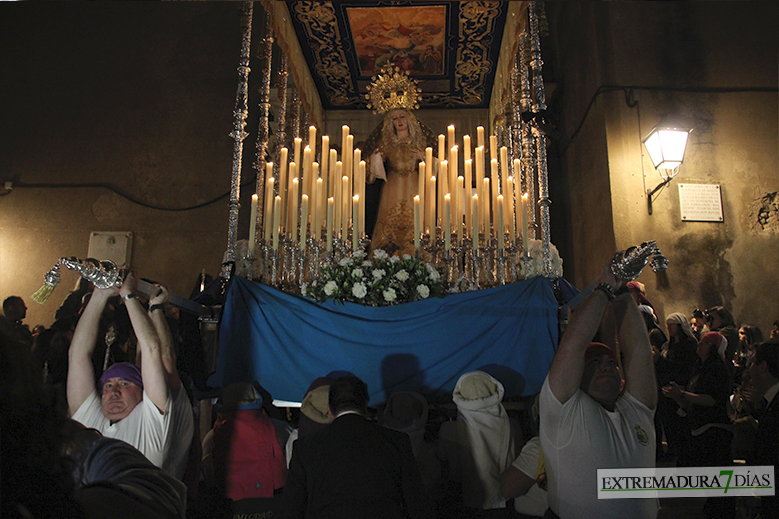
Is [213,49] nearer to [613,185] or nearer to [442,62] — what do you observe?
[442,62]

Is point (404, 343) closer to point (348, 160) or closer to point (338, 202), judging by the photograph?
point (338, 202)

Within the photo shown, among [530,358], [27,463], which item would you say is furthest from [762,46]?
[27,463]

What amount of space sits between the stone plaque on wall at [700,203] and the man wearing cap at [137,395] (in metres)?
5.31

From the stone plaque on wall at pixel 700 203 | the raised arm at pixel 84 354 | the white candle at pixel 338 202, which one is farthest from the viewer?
the stone plaque on wall at pixel 700 203

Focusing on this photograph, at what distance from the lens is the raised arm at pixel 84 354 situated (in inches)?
98.1

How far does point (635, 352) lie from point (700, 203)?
4.07m

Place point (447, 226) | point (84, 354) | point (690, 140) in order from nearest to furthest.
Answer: point (84, 354), point (447, 226), point (690, 140)

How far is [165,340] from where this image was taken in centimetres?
264

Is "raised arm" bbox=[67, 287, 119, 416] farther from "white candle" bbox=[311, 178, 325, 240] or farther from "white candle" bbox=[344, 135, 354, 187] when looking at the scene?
"white candle" bbox=[344, 135, 354, 187]

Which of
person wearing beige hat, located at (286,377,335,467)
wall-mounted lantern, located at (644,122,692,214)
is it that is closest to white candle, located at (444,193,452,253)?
person wearing beige hat, located at (286,377,335,467)

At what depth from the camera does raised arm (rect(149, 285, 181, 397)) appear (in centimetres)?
256

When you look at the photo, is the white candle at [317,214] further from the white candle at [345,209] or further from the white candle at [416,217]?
the white candle at [416,217]

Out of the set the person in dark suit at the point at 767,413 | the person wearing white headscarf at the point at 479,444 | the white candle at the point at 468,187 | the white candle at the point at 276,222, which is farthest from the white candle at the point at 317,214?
the person in dark suit at the point at 767,413

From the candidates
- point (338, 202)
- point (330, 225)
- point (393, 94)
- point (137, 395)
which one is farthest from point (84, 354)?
point (393, 94)
